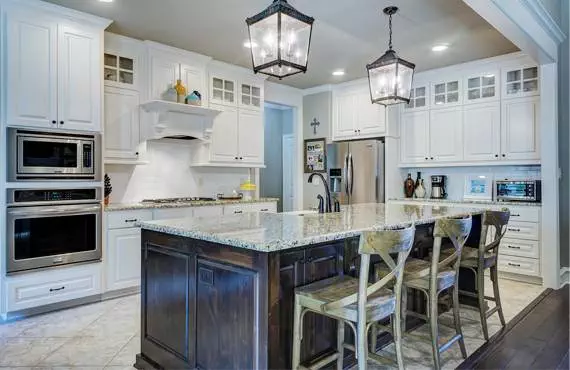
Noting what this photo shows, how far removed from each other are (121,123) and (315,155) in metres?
3.28

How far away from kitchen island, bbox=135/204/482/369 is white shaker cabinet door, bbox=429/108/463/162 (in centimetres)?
309

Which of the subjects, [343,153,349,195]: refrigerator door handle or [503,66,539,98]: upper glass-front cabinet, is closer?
[503,66,539,98]: upper glass-front cabinet

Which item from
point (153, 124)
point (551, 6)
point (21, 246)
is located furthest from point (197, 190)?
point (551, 6)

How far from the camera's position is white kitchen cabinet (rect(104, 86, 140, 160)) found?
4.04 meters

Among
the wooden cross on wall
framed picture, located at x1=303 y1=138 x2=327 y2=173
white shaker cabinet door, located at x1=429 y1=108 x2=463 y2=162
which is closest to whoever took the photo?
white shaker cabinet door, located at x1=429 y1=108 x2=463 y2=162

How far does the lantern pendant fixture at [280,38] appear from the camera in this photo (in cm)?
225

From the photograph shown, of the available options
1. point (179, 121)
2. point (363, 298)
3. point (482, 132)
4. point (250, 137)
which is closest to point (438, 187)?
point (482, 132)

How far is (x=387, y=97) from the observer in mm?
3260

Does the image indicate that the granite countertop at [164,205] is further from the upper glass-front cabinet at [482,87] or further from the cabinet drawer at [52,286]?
the upper glass-front cabinet at [482,87]

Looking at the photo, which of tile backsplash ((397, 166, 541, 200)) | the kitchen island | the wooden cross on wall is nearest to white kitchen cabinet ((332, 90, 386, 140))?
the wooden cross on wall

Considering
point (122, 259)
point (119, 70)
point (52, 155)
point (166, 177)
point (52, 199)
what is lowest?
point (122, 259)

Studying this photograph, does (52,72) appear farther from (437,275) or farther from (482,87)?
(482,87)

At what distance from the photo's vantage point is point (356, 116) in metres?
6.01

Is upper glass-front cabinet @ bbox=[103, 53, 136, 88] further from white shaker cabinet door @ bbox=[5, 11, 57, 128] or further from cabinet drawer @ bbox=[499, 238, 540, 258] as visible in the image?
cabinet drawer @ bbox=[499, 238, 540, 258]
